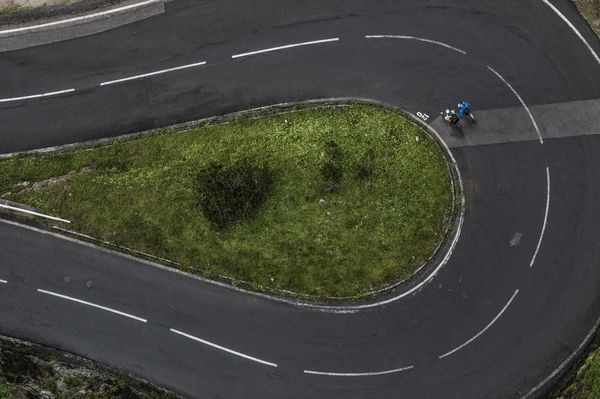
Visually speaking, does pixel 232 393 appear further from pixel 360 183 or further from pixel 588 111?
pixel 588 111

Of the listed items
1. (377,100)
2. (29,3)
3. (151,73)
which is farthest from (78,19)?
(377,100)

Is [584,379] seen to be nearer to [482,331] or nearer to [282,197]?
[482,331]

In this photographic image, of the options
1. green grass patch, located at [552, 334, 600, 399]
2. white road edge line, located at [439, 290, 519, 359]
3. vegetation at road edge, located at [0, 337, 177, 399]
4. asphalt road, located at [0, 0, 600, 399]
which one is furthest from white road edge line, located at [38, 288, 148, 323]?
green grass patch, located at [552, 334, 600, 399]

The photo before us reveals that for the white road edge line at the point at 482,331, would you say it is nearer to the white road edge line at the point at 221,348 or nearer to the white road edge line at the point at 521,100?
the white road edge line at the point at 521,100

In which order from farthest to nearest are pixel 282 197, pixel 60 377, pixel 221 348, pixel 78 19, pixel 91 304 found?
pixel 78 19
pixel 91 304
pixel 282 197
pixel 221 348
pixel 60 377

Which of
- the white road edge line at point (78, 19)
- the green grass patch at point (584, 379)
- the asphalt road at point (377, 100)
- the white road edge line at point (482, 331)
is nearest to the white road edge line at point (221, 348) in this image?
the asphalt road at point (377, 100)

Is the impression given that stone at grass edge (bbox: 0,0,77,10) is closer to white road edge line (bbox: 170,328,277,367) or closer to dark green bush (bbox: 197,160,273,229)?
dark green bush (bbox: 197,160,273,229)

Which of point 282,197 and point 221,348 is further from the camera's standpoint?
point 282,197
